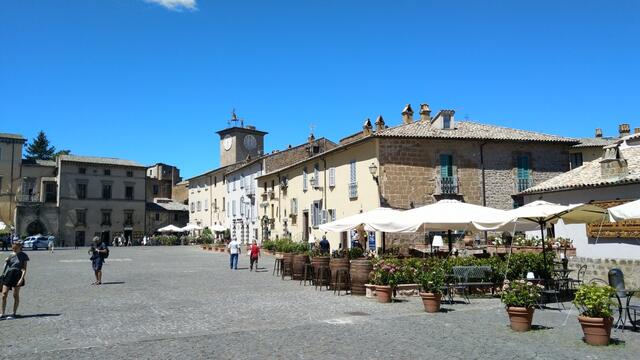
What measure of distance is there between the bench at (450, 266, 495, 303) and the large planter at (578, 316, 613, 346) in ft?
15.7

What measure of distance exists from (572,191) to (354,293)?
990cm

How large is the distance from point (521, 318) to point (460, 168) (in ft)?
60.3

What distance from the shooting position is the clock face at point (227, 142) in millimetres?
65438

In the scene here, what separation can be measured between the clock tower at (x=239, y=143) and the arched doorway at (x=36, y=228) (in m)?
21.1

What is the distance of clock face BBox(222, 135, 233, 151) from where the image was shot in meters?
65.4

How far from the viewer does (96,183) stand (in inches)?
2387

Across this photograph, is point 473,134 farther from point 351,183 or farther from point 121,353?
point 121,353

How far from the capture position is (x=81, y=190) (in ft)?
195

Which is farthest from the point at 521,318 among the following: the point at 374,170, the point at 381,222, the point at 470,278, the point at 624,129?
the point at 624,129

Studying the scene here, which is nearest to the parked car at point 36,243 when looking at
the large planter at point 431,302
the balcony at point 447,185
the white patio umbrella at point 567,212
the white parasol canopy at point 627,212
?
the balcony at point 447,185

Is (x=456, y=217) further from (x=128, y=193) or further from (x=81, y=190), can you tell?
(x=128, y=193)

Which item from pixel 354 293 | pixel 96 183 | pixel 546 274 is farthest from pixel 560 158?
pixel 96 183

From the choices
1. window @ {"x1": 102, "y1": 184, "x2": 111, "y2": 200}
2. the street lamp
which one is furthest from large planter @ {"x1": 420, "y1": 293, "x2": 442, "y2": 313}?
window @ {"x1": 102, "y1": 184, "x2": 111, "y2": 200}

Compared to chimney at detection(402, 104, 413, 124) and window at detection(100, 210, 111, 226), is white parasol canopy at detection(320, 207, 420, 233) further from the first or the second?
window at detection(100, 210, 111, 226)
